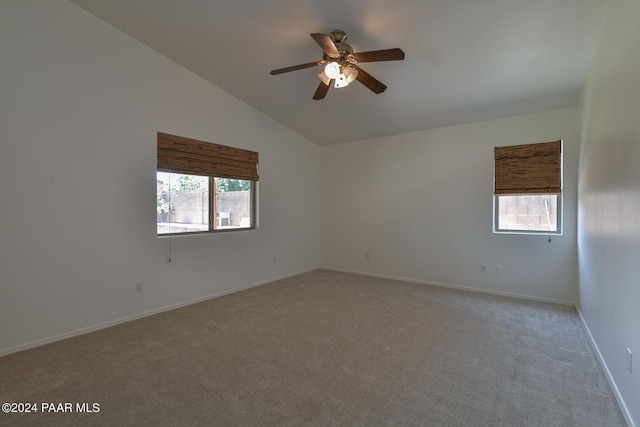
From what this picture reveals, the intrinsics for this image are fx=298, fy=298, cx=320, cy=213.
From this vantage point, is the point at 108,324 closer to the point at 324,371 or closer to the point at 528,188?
the point at 324,371

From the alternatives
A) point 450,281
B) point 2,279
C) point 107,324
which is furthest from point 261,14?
point 450,281

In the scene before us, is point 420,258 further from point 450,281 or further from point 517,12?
point 517,12

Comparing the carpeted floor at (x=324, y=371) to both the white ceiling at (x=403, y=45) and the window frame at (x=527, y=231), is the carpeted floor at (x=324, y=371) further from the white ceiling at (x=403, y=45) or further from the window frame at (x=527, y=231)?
the white ceiling at (x=403, y=45)

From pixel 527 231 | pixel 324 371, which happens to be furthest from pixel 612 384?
pixel 527 231

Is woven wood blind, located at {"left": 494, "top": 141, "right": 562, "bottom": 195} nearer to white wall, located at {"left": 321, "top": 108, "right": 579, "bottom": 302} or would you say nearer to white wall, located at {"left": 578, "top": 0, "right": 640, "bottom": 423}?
white wall, located at {"left": 321, "top": 108, "right": 579, "bottom": 302}

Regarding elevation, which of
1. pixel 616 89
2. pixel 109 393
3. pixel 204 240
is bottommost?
pixel 109 393

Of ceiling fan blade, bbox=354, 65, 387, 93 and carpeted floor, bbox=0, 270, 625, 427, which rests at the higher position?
ceiling fan blade, bbox=354, 65, 387, 93

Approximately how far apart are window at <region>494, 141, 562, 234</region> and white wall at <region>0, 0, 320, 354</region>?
4.13 m

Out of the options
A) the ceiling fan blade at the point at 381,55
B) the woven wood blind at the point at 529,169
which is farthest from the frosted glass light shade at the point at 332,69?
the woven wood blind at the point at 529,169

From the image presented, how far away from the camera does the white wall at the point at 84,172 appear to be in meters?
2.68

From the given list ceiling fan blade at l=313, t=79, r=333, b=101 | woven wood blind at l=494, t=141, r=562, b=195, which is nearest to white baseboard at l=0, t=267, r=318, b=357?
ceiling fan blade at l=313, t=79, r=333, b=101

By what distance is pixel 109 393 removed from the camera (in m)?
2.05

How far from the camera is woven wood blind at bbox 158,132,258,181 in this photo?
12.2 feet

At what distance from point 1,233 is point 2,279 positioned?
40cm
